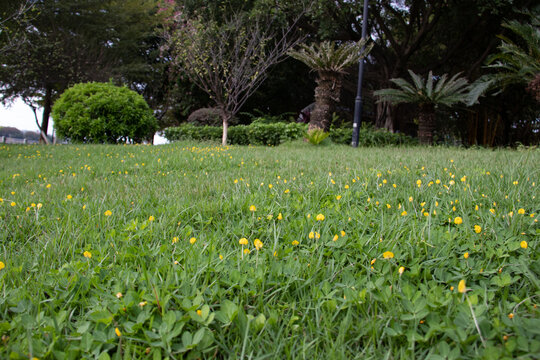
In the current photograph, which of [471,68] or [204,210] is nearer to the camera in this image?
[204,210]

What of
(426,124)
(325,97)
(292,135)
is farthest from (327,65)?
(426,124)

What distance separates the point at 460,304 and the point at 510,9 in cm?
1501

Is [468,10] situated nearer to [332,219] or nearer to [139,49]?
[332,219]

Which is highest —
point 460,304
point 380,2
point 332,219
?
point 380,2

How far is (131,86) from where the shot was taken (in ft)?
74.7

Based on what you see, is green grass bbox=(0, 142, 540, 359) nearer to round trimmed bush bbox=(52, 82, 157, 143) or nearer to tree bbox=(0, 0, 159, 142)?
round trimmed bush bbox=(52, 82, 157, 143)

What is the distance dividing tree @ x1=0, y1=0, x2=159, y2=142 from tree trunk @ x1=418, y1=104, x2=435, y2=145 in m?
16.5

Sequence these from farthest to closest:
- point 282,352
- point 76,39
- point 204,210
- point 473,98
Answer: point 76,39, point 473,98, point 204,210, point 282,352

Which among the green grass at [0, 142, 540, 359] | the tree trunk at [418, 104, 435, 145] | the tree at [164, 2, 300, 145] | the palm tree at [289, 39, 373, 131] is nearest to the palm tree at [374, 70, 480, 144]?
the tree trunk at [418, 104, 435, 145]

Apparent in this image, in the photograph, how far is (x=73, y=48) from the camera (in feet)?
60.4

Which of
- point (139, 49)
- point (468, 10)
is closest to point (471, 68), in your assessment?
point (468, 10)

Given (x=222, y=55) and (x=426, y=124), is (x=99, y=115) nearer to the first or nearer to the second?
(x=222, y=55)

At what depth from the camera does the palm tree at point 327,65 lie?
10.3 metres

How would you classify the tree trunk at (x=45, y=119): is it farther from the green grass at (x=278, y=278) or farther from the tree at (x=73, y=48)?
the green grass at (x=278, y=278)
